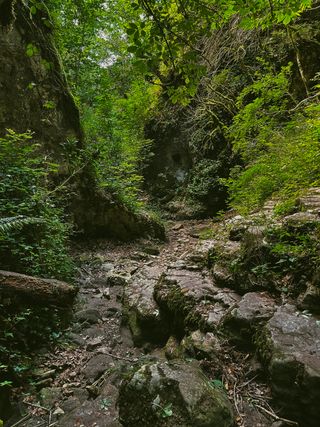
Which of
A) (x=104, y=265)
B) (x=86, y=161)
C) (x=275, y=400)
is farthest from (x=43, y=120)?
(x=275, y=400)

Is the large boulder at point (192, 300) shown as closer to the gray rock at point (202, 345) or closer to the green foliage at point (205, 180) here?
the gray rock at point (202, 345)

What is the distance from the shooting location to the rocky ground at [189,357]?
94.8 inches

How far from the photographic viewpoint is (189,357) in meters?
3.21

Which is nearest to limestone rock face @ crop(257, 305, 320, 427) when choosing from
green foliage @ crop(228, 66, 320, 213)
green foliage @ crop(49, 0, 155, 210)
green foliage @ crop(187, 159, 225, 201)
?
green foliage @ crop(228, 66, 320, 213)

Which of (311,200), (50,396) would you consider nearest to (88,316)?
(50,396)

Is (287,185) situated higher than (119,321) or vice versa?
(287,185)

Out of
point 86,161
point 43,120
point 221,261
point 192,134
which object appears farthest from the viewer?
point 192,134

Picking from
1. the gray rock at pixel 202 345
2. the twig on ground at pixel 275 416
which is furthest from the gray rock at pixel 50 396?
the twig on ground at pixel 275 416

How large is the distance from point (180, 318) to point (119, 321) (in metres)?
1.32

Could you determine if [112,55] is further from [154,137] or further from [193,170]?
[193,170]

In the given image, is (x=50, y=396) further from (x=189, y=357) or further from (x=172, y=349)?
(x=189, y=357)

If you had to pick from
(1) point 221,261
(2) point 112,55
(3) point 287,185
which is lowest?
(1) point 221,261

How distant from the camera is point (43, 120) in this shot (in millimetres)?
6664

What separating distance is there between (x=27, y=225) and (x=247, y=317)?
3.37 metres
